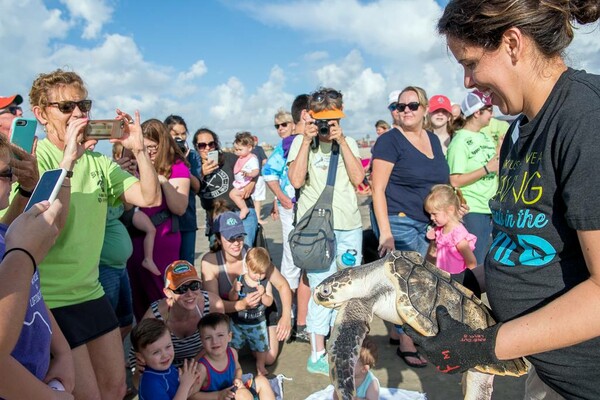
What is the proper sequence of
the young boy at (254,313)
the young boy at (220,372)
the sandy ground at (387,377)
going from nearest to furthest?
the young boy at (220,372)
the sandy ground at (387,377)
the young boy at (254,313)

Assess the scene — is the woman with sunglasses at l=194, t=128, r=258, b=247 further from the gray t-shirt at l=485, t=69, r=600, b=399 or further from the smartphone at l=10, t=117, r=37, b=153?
the gray t-shirt at l=485, t=69, r=600, b=399

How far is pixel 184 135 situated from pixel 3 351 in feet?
10.4

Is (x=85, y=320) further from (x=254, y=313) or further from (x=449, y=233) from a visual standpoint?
(x=449, y=233)

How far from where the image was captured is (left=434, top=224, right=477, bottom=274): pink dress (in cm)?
293

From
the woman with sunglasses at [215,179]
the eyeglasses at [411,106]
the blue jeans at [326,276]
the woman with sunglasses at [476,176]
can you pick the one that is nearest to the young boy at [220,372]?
the blue jeans at [326,276]

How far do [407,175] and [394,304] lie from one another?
1.53 metres

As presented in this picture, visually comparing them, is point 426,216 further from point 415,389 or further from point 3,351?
point 3,351

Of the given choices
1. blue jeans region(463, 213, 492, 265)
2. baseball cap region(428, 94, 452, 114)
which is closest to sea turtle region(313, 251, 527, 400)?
blue jeans region(463, 213, 492, 265)

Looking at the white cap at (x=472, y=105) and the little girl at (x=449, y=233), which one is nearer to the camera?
the little girl at (x=449, y=233)

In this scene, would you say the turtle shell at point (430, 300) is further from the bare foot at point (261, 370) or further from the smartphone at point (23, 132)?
the bare foot at point (261, 370)

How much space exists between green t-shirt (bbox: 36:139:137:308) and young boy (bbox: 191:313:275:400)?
0.71 m

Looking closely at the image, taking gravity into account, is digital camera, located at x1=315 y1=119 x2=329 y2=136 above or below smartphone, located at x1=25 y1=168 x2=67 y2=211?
above

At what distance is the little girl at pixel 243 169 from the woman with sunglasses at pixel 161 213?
787mm

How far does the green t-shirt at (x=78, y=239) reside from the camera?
189cm
